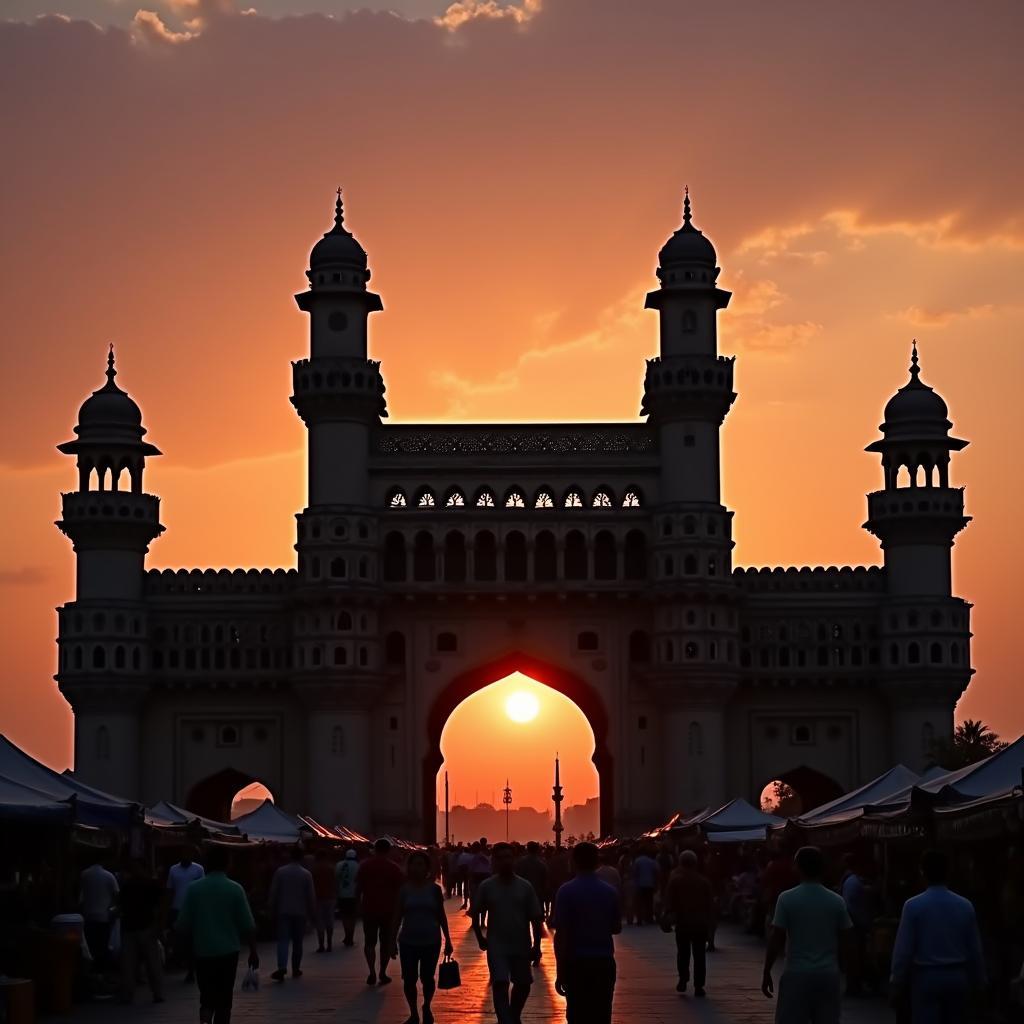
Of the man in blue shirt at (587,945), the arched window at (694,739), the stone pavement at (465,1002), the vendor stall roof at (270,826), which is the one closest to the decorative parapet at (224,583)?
the arched window at (694,739)

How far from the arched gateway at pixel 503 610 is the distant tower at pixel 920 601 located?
0.11 metres

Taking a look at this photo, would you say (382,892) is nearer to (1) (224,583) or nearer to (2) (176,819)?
(2) (176,819)

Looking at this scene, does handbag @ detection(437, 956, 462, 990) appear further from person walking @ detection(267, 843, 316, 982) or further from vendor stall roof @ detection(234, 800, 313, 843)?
vendor stall roof @ detection(234, 800, 313, 843)

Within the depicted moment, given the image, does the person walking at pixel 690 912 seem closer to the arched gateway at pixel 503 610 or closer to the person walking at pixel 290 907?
the person walking at pixel 290 907

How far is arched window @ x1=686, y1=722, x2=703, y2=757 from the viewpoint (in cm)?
8350

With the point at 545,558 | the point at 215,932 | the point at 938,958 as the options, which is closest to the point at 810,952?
the point at 938,958

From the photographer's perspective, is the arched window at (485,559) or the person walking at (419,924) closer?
the person walking at (419,924)

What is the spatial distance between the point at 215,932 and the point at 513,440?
67.6 m

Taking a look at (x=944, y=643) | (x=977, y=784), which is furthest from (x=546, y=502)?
(x=977, y=784)

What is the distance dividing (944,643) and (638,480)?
13.0 meters

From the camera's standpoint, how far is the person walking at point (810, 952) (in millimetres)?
16766

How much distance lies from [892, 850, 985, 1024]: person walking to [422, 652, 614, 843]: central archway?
69.7m

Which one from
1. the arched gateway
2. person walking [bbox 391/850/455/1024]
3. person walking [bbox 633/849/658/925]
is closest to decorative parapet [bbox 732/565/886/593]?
the arched gateway

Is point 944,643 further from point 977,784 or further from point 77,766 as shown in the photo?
point 977,784
